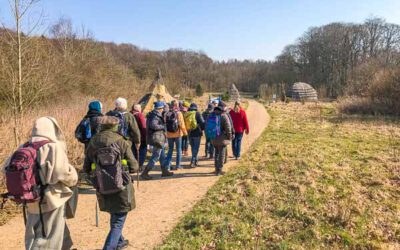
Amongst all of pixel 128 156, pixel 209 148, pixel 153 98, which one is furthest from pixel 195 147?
pixel 153 98

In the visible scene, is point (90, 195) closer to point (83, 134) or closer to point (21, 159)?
point (83, 134)

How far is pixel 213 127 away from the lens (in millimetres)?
8367

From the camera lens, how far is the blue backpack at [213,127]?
8336 millimetres

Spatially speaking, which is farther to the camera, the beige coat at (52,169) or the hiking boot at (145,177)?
the hiking boot at (145,177)

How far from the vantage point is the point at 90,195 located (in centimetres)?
728

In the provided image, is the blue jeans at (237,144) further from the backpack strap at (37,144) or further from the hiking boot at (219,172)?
the backpack strap at (37,144)

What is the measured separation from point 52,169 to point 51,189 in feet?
0.91

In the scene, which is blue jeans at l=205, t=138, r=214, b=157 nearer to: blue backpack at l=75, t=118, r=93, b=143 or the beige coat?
blue backpack at l=75, t=118, r=93, b=143

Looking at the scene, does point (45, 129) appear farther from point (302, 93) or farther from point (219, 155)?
point (302, 93)

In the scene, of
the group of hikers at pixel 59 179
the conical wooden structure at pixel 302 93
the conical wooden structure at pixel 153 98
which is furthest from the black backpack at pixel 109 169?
the conical wooden structure at pixel 302 93

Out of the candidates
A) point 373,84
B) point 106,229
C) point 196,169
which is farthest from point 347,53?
point 106,229

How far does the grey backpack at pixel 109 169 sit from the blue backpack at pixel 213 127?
172 inches

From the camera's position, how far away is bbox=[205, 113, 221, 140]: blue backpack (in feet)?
27.3

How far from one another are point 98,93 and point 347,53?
51.0 meters
